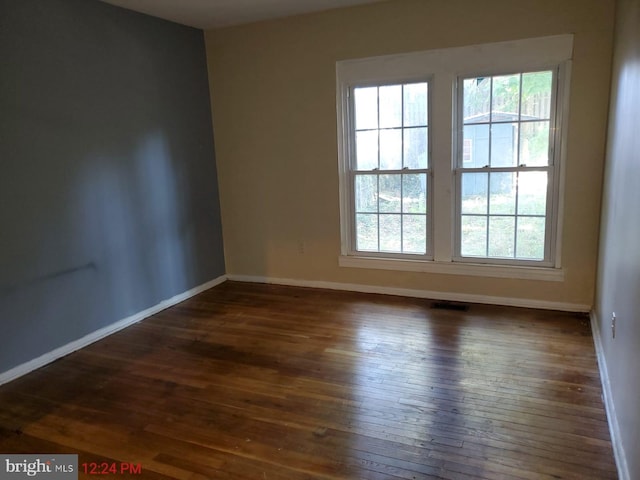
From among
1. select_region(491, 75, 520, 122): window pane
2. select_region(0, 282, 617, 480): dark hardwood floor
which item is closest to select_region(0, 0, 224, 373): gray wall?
select_region(0, 282, 617, 480): dark hardwood floor

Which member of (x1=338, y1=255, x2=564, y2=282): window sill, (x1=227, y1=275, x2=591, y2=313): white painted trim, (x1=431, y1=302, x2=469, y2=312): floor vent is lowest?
(x1=431, y1=302, x2=469, y2=312): floor vent

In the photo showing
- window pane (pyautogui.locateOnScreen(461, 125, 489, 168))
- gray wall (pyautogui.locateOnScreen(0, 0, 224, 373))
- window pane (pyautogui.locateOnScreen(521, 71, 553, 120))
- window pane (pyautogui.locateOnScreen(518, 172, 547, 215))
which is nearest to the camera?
gray wall (pyautogui.locateOnScreen(0, 0, 224, 373))

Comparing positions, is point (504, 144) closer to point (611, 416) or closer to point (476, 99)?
point (476, 99)

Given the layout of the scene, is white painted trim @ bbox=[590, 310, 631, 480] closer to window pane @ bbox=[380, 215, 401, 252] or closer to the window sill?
the window sill

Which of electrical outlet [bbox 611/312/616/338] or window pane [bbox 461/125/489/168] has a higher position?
window pane [bbox 461/125/489/168]

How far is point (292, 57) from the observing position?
14.0 feet

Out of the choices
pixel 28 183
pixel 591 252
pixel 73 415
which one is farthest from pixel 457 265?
pixel 28 183

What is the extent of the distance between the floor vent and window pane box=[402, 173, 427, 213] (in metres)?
0.83

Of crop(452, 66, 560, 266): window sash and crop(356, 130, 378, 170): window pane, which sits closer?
crop(452, 66, 560, 266): window sash

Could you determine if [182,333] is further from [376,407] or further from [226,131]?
[226,131]

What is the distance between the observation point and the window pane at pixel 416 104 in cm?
389

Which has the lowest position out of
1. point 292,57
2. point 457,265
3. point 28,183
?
point 457,265

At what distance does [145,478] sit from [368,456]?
99 centimetres

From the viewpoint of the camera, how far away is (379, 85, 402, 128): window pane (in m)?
3.99
